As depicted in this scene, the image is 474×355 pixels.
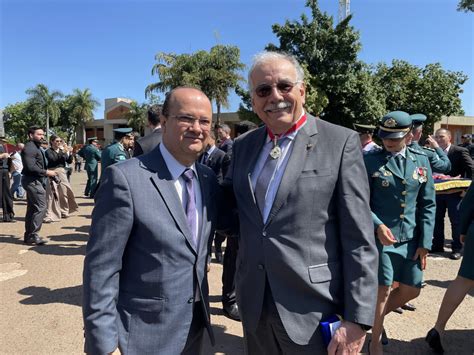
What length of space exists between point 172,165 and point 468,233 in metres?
2.80

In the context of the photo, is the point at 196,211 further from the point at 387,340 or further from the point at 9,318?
the point at 9,318

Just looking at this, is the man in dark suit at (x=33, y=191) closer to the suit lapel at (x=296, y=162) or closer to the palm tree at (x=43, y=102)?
the suit lapel at (x=296, y=162)

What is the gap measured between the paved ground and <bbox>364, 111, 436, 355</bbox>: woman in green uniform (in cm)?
75

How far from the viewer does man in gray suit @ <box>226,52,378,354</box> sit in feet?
5.61

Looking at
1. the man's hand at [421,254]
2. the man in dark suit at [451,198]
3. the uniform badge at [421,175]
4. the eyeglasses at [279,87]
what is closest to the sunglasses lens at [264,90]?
the eyeglasses at [279,87]

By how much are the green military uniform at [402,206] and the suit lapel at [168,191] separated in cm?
185

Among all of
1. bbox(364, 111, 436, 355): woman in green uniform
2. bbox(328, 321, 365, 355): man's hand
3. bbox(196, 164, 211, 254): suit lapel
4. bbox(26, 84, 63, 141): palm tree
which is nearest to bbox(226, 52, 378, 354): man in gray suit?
bbox(328, 321, 365, 355): man's hand

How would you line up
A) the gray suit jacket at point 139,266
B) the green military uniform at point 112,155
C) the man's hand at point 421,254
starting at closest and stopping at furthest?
1. the gray suit jacket at point 139,266
2. the man's hand at point 421,254
3. the green military uniform at point 112,155

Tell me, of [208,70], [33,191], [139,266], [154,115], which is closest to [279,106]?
[139,266]

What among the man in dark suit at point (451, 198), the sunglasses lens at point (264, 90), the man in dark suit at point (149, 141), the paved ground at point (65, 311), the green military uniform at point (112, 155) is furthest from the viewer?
the man in dark suit at point (451, 198)

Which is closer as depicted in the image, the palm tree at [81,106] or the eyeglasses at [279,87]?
the eyeglasses at [279,87]

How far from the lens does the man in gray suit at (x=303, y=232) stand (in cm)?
171

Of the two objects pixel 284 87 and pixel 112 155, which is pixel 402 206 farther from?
pixel 112 155

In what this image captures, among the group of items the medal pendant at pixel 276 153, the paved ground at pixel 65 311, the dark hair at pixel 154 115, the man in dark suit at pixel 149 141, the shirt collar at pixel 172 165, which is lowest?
the paved ground at pixel 65 311
